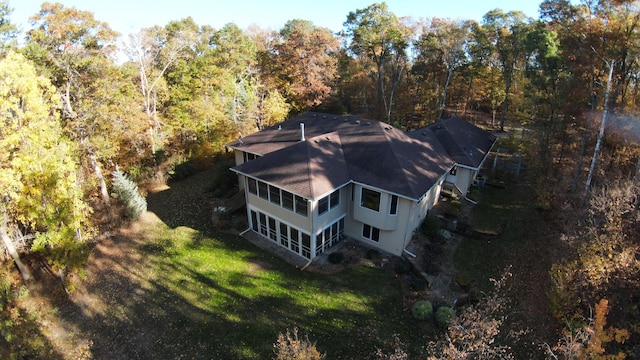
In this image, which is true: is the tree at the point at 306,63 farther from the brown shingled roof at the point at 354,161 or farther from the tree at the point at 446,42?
the brown shingled roof at the point at 354,161

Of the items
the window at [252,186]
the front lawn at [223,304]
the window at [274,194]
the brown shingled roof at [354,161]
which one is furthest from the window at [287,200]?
the front lawn at [223,304]

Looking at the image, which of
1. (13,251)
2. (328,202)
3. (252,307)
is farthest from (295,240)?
(13,251)

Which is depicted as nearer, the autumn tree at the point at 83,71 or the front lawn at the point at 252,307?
the front lawn at the point at 252,307

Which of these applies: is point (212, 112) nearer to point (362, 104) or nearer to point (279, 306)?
point (279, 306)

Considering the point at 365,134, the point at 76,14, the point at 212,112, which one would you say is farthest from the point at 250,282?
the point at 212,112

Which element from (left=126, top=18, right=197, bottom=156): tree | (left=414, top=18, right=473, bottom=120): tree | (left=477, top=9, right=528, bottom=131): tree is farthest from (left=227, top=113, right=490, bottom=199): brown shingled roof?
(left=477, top=9, right=528, bottom=131): tree
